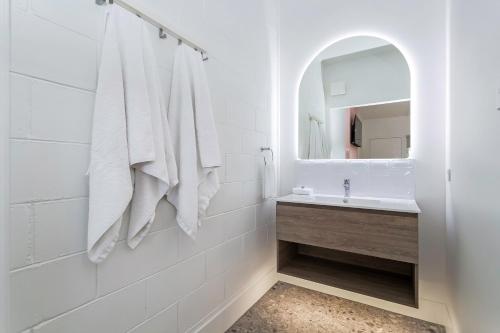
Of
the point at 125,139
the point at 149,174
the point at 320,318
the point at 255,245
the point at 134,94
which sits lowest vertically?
the point at 320,318

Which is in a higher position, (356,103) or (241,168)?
(356,103)

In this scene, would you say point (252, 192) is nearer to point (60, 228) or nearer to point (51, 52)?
point (60, 228)

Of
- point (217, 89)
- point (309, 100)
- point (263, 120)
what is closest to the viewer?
point (217, 89)

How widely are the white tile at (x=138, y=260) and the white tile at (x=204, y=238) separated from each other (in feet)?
0.17

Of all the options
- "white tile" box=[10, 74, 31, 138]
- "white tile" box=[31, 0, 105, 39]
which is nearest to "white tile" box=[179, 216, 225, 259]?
"white tile" box=[10, 74, 31, 138]

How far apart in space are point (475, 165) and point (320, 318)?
4.40 ft

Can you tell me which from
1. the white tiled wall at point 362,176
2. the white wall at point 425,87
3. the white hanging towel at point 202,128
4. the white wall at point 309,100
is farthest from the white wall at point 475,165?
the white hanging towel at point 202,128

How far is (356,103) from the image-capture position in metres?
2.04

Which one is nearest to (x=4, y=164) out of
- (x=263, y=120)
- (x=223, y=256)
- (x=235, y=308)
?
(x=223, y=256)

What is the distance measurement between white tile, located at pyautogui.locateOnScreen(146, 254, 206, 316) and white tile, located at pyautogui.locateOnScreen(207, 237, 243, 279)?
6cm

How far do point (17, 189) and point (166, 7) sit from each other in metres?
1.02

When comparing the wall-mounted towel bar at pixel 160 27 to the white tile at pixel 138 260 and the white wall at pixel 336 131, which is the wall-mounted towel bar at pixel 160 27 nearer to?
the white tile at pixel 138 260

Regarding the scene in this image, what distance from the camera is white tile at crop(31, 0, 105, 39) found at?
2.51 feet

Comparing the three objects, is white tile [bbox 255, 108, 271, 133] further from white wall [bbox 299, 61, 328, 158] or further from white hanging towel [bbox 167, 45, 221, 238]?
white hanging towel [bbox 167, 45, 221, 238]
